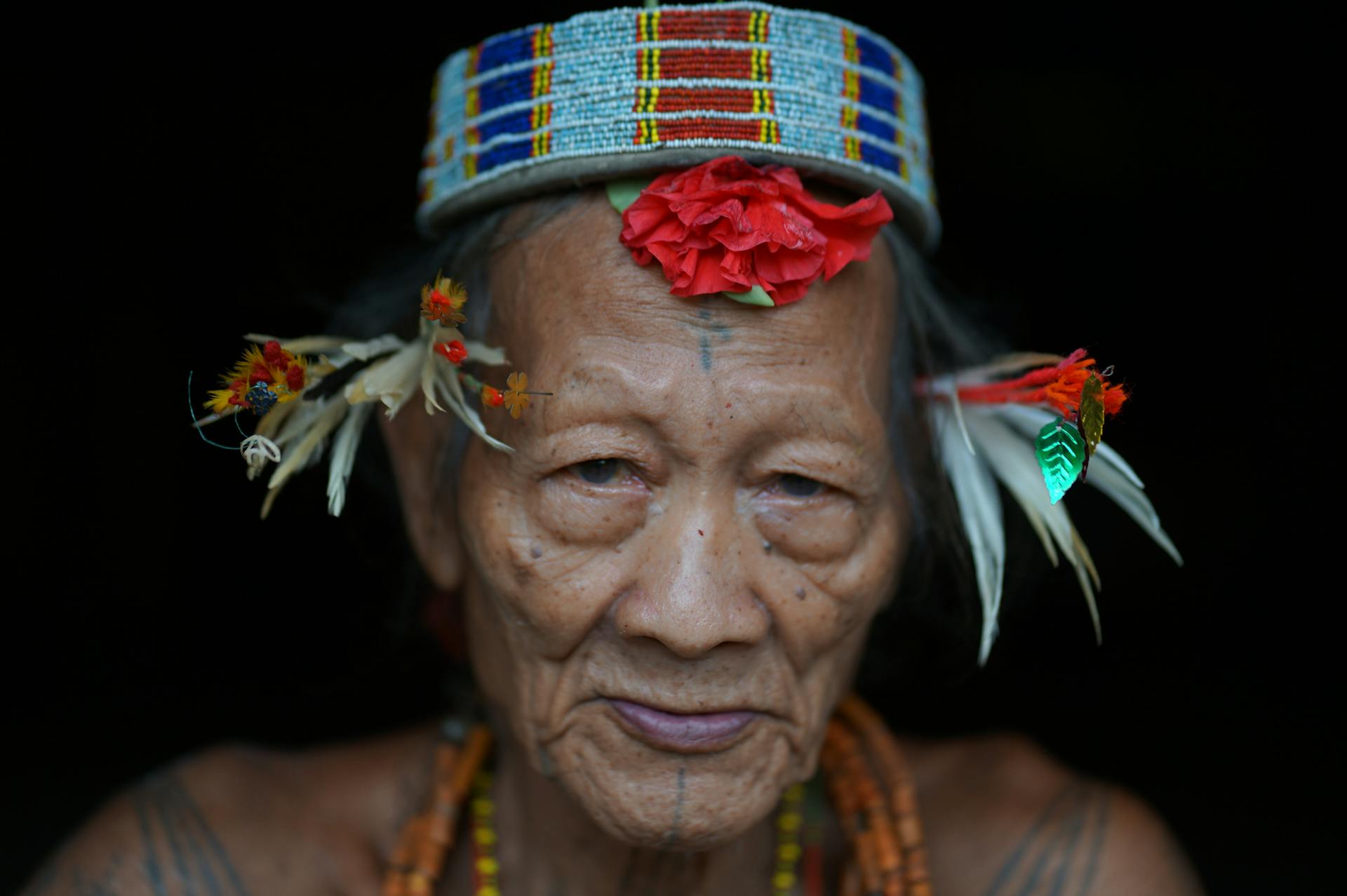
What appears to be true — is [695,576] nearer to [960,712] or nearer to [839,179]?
[839,179]

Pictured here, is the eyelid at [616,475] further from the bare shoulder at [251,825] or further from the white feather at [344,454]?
the bare shoulder at [251,825]

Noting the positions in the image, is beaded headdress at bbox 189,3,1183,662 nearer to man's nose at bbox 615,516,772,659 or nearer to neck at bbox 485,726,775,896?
man's nose at bbox 615,516,772,659

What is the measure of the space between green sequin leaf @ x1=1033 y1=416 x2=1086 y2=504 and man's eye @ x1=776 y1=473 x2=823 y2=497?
39cm

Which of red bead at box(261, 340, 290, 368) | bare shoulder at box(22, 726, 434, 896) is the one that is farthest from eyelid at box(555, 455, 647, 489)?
bare shoulder at box(22, 726, 434, 896)

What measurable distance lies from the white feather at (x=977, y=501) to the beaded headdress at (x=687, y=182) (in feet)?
0.04

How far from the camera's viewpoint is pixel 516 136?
2.17m

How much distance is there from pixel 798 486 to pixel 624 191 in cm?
56

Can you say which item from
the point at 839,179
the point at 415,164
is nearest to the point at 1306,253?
the point at 839,179

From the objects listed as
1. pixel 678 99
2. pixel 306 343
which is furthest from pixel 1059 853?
pixel 306 343

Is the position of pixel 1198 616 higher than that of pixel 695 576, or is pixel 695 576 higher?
pixel 695 576

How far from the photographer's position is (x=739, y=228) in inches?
76.6

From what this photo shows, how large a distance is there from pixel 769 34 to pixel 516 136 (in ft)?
1.48

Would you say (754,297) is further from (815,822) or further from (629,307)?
(815,822)

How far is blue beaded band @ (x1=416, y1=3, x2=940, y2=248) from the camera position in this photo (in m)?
2.06
